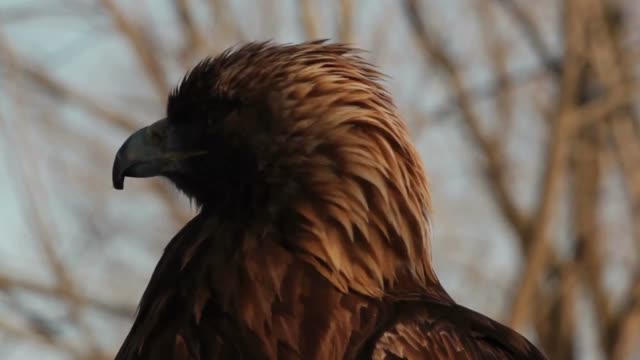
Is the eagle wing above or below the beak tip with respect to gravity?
below

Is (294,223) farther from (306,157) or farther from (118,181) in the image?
(118,181)

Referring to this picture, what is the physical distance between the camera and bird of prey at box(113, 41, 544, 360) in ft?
17.4

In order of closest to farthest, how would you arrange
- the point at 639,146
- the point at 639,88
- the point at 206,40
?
the point at 206,40 < the point at 639,88 < the point at 639,146

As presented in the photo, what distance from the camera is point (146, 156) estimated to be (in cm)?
564

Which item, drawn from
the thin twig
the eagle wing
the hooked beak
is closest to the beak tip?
the hooked beak

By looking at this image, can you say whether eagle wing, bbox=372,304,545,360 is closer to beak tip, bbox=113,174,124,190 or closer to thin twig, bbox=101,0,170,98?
beak tip, bbox=113,174,124,190

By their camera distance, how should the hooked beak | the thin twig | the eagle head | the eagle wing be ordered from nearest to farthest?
the eagle wing < the eagle head < the hooked beak < the thin twig

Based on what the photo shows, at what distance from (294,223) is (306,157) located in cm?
22

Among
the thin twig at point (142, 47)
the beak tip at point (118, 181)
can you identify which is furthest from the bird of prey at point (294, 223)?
the thin twig at point (142, 47)

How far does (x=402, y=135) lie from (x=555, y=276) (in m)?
12.1

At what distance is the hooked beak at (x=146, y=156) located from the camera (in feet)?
18.4

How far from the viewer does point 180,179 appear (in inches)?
225

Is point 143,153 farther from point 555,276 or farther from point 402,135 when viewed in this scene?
point 555,276

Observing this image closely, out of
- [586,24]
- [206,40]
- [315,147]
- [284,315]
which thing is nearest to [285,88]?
[315,147]
